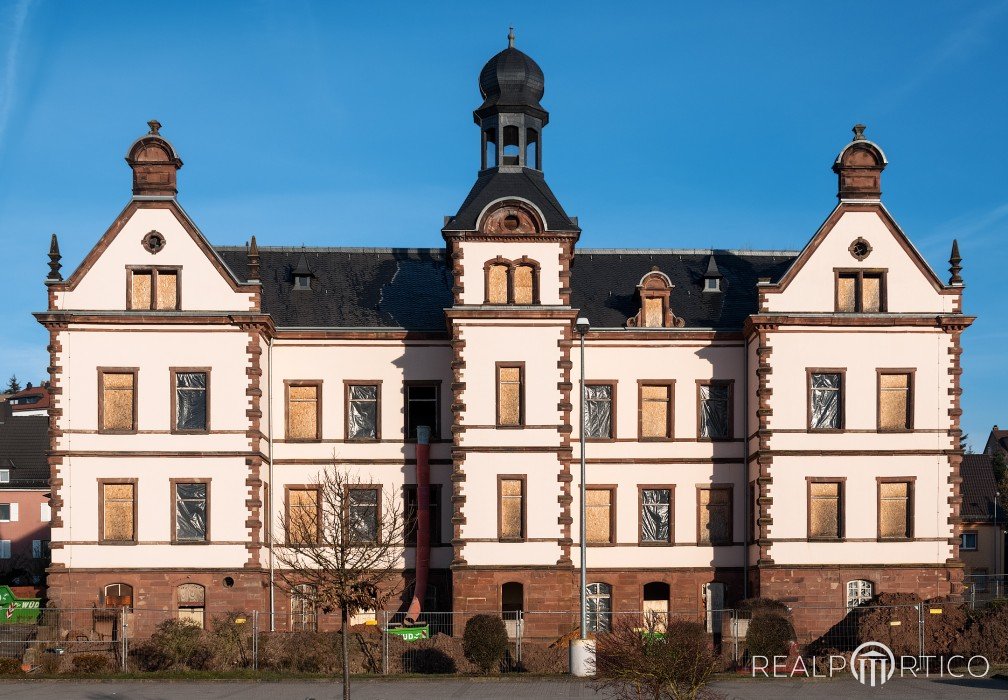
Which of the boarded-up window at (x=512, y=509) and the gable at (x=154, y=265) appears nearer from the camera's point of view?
the boarded-up window at (x=512, y=509)

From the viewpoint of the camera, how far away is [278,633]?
40625 mm

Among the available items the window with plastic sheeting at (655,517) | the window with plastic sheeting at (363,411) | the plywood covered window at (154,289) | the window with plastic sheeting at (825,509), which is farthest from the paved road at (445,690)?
the plywood covered window at (154,289)

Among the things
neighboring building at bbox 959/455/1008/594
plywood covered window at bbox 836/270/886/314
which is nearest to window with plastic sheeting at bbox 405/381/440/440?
plywood covered window at bbox 836/270/886/314

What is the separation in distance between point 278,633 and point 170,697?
19.3 ft

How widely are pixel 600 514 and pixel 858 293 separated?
11248 mm

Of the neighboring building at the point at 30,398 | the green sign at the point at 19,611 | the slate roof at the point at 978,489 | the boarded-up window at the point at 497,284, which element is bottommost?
the green sign at the point at 19,611

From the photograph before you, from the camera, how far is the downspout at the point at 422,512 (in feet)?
158

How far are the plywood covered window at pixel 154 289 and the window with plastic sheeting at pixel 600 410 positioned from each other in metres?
14.0

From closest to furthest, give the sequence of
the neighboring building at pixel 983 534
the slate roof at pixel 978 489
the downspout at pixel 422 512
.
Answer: the downspout at pixel 422 512 → the neighboring building at pixel 983 534 → the slate roof at pixel 978 489

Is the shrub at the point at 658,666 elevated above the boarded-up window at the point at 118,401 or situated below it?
below

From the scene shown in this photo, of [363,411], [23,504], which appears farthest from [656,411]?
[23,504]

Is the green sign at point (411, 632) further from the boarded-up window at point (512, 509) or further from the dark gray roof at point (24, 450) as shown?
the dark gray roof at point (24, 450)

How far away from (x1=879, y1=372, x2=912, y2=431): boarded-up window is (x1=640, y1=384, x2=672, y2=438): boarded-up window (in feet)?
23.1

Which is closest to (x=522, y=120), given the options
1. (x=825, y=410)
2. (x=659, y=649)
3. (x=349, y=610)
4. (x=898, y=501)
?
(x=825, y=410)
